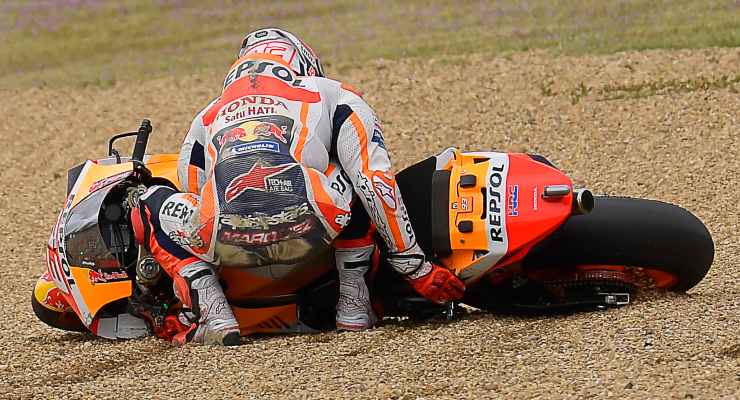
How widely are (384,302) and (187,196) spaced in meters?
1.03

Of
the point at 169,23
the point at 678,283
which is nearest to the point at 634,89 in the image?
the point at 678,283

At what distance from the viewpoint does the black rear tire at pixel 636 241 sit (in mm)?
5617

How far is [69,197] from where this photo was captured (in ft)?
21.1

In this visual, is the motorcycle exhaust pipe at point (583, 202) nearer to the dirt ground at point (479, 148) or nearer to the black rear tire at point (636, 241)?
the black rear tire at point (636, 241)

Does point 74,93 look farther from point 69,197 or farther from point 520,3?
point 69,197

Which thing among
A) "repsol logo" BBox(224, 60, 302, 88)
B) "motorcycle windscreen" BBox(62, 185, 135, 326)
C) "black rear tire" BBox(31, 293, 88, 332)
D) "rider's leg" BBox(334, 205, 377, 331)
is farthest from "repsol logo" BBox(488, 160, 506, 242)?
"black rear tire" BBox(31, 293, 88, 332)

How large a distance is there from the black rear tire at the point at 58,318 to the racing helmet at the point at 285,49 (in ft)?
5.26

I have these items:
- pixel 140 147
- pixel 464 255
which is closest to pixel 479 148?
pixel 140 147

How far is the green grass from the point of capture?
14.2 meters

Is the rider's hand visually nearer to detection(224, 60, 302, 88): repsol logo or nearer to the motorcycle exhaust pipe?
the motorcycle exhaust pipe

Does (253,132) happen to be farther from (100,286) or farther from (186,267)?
(100,286)

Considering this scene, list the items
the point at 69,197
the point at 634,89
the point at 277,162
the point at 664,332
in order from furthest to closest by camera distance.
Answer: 1. the point at 634,89
2. the point at 69,197
3. the point at 277,162
4. the point at 664,332

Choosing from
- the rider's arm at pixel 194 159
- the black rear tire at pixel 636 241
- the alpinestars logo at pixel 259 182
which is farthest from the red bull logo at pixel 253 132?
the black rear tire at pixel 636 241

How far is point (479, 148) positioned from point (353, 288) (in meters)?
5.13
